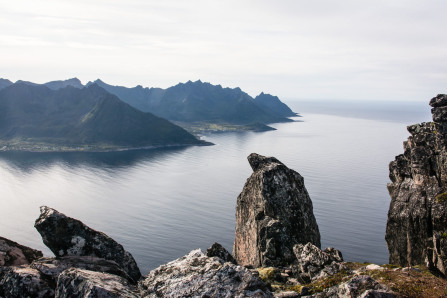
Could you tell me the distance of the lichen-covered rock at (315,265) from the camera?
24.3 meters

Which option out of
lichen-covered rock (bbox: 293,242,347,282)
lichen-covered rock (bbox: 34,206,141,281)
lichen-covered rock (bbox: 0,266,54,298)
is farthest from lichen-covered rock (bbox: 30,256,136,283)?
lichen-covered rock (bbox: 293,242,347,282)

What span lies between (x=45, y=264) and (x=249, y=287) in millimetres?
11275

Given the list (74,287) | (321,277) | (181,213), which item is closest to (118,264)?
(74,287)

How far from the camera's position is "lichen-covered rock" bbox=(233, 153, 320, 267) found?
3420 cm

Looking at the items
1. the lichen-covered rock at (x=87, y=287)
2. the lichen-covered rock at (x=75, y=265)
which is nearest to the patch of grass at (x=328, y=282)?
the lichen-covered rock at (x=87, y=287)

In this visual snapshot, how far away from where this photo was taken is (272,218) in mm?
36562

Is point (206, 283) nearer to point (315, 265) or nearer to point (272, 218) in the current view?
point (315, 265)

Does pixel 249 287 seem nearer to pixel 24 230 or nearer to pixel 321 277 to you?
pixel 321 277

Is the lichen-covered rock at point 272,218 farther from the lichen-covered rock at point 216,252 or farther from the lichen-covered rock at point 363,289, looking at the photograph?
the lichen-covered rock at point 363,289

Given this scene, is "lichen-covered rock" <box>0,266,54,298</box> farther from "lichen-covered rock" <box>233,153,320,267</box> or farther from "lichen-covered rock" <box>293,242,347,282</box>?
"lichen-covered rock" <box>233,153,320,267</box>

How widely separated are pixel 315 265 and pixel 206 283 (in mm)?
13283

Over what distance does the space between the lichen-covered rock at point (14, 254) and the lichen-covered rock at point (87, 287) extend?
7.16 m

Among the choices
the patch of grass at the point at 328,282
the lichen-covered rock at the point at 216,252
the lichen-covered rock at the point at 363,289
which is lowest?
the lichen-covered rock at the point at 216,252

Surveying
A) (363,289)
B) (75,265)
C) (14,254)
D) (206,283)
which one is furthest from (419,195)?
(14,254)
